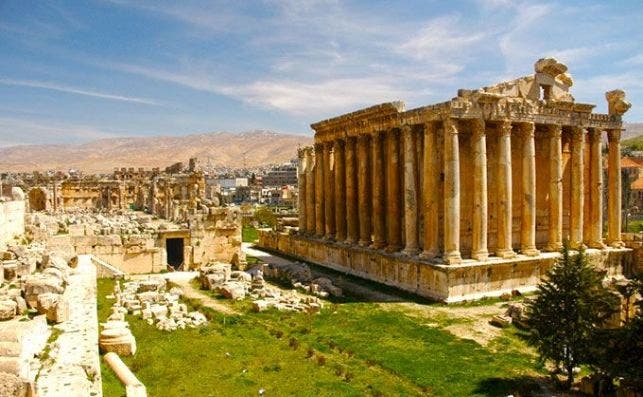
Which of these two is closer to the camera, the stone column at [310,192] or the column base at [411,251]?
the column base at [411,251]

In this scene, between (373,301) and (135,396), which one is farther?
(373,301)

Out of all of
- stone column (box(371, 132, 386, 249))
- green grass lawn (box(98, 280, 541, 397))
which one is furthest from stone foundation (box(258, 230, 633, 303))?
green grass lawn (box(98, 280, 541, 397))

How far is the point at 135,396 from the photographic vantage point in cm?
1114

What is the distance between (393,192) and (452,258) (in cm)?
607

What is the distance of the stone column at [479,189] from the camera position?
23.7 m

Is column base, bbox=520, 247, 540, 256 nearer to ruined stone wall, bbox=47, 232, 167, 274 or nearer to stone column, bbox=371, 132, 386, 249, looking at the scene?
stone column, bbox=371, 132, 386, 249

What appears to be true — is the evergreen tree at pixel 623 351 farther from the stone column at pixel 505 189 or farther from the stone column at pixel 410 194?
the stone column at pixel 410 194

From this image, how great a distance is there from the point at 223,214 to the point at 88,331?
708 inches

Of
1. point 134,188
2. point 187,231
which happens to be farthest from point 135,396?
point 134,188

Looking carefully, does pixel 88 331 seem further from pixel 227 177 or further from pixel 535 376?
pixel 227 177

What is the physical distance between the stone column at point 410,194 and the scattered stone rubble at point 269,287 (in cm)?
414

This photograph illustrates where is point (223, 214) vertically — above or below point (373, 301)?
above

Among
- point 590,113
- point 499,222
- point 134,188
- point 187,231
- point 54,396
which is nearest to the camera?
point 54,396

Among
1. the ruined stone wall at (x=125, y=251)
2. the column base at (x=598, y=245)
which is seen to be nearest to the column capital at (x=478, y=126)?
the column base at (x=598, y=245)
